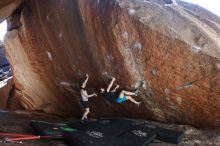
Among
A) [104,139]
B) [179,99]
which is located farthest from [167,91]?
[104,139]

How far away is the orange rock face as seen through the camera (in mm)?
7359

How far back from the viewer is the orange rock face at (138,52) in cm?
736

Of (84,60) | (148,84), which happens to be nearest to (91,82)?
(84,60)

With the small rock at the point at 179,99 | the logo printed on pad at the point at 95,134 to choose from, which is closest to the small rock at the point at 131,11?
the small rock at the point at 179,99

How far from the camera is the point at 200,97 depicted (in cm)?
775

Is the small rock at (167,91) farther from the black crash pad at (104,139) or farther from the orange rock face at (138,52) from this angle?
the black crash pad at (104,139)

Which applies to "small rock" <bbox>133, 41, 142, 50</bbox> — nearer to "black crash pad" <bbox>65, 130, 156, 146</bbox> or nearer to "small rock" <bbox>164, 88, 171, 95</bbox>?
"small rock" <bbox>164, 88, 171, 95</bbox>

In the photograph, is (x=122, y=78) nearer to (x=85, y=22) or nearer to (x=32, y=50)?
(x=85, y=22)

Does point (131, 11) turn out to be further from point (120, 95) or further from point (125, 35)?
point (120, 95)

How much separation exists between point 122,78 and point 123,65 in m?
0.49

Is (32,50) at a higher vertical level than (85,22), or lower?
lower

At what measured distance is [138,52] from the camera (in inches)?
314

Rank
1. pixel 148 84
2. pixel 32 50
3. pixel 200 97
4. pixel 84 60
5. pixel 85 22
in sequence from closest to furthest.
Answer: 1. pixel 200 97
2. pixel 148 84
3. pixel 85 22
4. pixel 84 60
5. pixel 32 50

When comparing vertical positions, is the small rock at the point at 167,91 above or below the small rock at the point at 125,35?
below
